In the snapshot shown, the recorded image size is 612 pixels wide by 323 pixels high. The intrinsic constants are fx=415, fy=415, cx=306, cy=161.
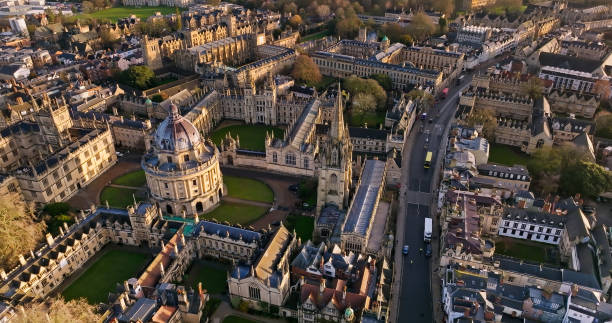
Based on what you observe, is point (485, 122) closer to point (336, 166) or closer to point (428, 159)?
point (428, 159)

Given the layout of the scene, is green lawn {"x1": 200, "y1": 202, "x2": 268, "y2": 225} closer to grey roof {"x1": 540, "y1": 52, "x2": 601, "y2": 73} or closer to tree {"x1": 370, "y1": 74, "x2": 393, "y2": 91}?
tree {"x1": 370, "y1": 74, "x2": 393, "y2": 91}

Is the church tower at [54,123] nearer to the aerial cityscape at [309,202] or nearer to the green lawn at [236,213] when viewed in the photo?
the aerial cityscape at [309,202]

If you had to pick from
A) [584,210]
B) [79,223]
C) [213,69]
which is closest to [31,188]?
[79,223]

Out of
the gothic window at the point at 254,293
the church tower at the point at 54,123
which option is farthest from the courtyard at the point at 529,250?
the church tower at the point at 54,123

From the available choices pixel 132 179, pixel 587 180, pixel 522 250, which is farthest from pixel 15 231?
pixel 587 180

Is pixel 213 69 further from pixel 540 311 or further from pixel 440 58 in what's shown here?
pixel 540 311

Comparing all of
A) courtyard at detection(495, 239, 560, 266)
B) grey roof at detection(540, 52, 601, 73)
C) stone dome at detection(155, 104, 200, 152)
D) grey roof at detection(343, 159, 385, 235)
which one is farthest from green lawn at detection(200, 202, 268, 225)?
grey roof at detection(540, 52, 601, 73)
